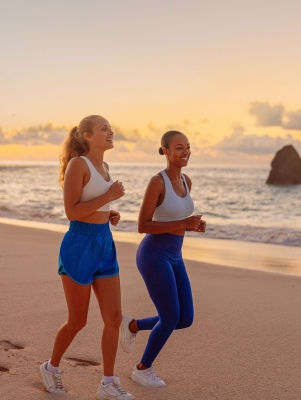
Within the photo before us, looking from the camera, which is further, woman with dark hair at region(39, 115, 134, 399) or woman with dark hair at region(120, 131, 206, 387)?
woman with dark hair at region(120, 131, 206, 387)

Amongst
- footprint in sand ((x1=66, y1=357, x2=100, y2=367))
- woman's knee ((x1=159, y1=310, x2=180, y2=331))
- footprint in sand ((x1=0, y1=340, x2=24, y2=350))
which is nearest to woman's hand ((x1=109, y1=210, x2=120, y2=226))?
woman's knee ((x1=159, y1=310, x2=180, y2=331))

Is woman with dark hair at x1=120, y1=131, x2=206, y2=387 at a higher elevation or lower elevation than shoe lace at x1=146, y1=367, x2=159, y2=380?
higher

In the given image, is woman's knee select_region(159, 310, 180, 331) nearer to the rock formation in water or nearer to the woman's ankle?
the woman's ankle

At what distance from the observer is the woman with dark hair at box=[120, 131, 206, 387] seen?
12.6ft

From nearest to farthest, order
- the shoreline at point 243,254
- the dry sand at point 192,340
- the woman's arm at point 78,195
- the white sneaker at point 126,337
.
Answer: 1. the woman's arm at point 78,195
2. the dry sand at point 192,340
3. the white sneaker at point 126,337
4. the shoreline at point 243,254

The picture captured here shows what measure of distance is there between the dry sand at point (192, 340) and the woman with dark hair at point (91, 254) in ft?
1.09

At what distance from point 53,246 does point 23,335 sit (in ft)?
18.9

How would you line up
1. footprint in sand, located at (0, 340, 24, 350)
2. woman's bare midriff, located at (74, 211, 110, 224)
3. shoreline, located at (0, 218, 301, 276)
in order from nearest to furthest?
woman's bare midriff, located at (74, 211, 110, 224) → footprint in sand, located at (0, 340, 24, 350) → shoreline, located at (0, 218, 301, 276)

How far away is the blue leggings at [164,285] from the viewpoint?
3836 mm

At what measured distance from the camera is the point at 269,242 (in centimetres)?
1476

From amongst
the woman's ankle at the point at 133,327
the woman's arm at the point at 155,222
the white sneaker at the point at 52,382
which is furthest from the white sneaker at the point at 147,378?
the woman's arm at the point at 155,222

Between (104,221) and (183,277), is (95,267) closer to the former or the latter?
(104,221)

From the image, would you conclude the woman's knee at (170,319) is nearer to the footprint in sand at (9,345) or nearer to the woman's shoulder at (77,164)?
the woman's shoulder at (77,164)

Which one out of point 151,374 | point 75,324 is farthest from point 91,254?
point 151,374
